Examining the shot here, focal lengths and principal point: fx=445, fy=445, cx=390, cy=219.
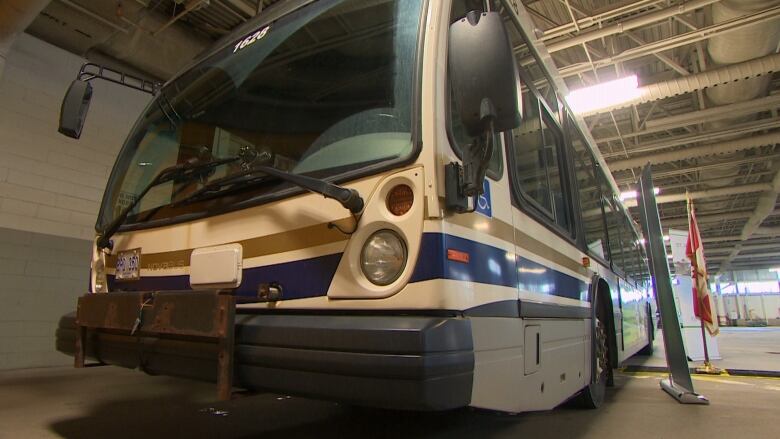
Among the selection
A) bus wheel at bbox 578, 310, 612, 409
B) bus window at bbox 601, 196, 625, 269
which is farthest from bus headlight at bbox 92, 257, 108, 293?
bus window at bbox 601, 196, 625, 269

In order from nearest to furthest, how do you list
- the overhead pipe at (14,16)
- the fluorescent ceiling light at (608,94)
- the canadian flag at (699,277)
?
the overhead pipe at (14,16), the canadian flag at (699,277), the fluorescent ceiling light at (608,94)

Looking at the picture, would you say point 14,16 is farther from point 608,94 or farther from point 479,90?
point 608,94

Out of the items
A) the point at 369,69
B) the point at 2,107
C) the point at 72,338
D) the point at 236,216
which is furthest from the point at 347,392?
the point at 2,107

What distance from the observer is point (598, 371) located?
3492 mm

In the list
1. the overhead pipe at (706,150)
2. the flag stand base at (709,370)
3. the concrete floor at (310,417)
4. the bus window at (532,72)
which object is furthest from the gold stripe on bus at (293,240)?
the overhead pipe at (706,150)

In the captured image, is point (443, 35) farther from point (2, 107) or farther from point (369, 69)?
point (2, 107)

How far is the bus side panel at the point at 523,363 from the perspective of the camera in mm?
1592

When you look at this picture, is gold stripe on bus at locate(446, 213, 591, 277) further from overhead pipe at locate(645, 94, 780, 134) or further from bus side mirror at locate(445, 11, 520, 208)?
overhead pipe at locate(645, 94, 780, 134)

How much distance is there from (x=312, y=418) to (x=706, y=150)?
412 inches

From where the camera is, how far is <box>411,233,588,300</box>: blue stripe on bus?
1.45 m

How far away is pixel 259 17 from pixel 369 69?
1.07m

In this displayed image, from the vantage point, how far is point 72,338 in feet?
7.68

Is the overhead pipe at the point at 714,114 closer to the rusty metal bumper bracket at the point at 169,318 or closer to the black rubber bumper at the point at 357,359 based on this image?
the black rubber bumper at the point at 357,359

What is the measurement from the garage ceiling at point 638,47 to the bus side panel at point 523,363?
4625mm
